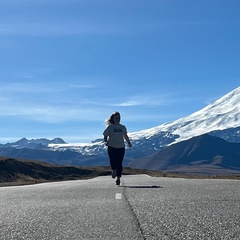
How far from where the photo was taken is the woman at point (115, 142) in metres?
18.6

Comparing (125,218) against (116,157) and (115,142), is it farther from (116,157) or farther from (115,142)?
(115,142)

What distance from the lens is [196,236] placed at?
6.32 meters

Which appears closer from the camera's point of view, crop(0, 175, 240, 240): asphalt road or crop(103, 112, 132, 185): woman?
crop(0, 175, 240, 240): asphalt road

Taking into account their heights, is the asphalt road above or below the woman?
below

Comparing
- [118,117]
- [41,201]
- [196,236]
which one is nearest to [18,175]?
[118,117]

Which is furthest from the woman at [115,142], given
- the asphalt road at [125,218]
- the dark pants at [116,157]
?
the asphalt road at [125,218]

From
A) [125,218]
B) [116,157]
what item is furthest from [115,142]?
[125,218]

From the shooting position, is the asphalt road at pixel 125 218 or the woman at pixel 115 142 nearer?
the asphalt road at pixel 125 218

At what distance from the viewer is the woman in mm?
18594

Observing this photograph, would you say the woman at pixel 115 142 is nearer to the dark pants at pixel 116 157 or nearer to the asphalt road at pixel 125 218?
the dark pants at pixel 116 157

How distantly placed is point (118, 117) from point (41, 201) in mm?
8163

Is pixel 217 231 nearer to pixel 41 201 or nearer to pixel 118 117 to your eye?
pixel 41 201

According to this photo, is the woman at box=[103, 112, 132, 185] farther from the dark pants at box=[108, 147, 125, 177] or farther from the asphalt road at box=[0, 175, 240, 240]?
the asphalt road at box=[0, 175, 240, 240]

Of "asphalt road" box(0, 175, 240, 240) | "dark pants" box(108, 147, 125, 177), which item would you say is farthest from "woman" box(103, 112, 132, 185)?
"asphalt road" box(0, 175, 240, 240)
